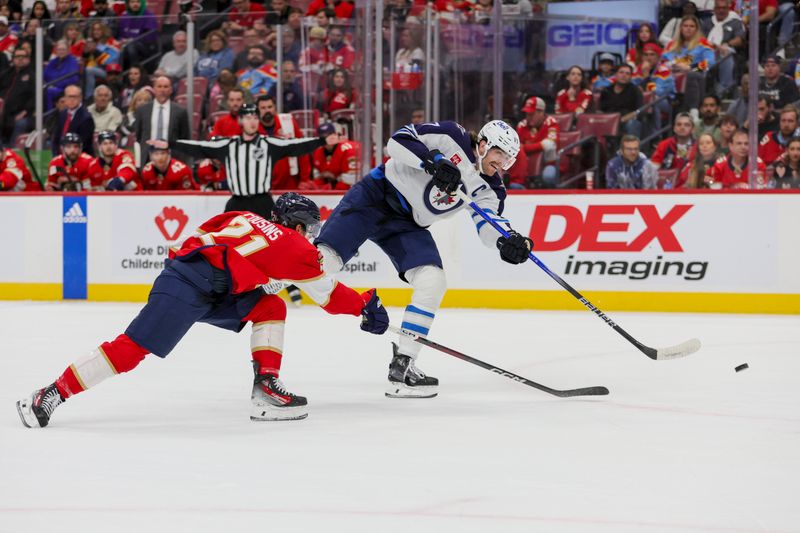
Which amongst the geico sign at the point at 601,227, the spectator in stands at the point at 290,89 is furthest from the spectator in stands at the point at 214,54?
the geico sign at the point at 601,227

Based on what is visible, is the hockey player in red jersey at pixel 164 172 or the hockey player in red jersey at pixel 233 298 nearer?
the hockey player in red jersey at pixel 233 298

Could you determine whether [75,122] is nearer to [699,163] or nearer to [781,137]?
[699,163]

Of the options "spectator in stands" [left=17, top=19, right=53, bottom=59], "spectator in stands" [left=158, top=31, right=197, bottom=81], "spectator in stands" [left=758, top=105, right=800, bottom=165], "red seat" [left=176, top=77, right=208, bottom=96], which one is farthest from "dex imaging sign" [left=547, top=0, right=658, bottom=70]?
"spectator in stands" [left=17, top=19, right=53, bottom=59]

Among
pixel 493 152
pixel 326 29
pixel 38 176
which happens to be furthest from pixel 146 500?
pixel 38 176

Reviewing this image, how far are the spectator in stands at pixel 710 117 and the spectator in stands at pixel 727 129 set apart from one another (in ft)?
0.08

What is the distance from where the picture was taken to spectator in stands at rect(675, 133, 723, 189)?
282 inches

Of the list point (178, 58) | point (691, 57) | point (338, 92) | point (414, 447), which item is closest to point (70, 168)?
point (178, 58)

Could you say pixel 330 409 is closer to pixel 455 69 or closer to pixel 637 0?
pixel 455 69

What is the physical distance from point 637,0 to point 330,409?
16.1 feet

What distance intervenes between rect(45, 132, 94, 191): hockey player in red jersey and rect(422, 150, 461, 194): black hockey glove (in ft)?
15.8

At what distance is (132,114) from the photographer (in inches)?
324

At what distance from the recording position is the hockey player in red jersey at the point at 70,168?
8.25 m

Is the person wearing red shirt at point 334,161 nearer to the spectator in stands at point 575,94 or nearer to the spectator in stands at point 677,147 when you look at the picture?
the spectator in stands at point 575,94

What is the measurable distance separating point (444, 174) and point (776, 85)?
386 cm
